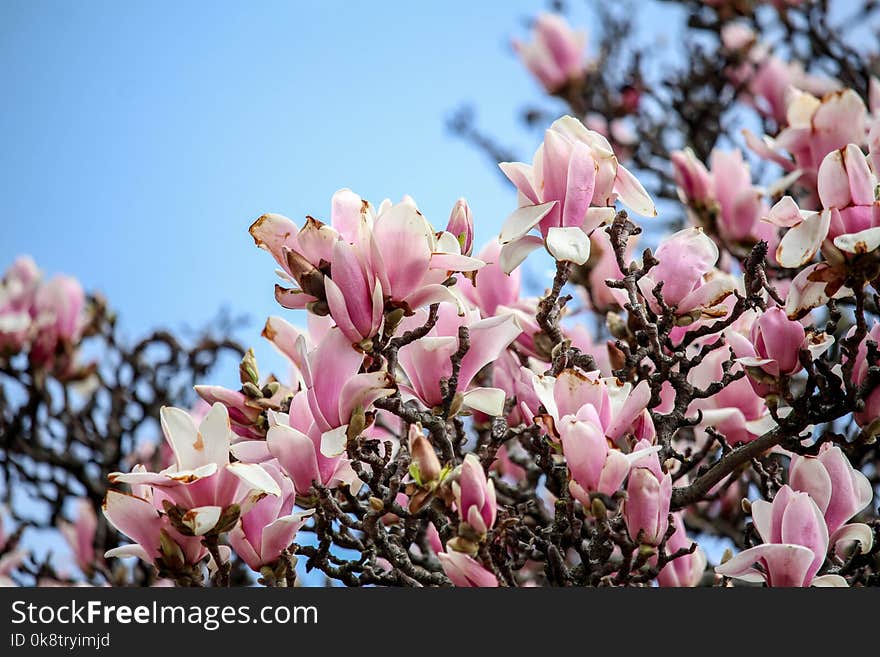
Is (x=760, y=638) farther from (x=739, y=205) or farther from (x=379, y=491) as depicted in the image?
(x=739, y=205)

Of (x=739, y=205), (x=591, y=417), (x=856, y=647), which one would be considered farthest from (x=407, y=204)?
(x=739, y=205)

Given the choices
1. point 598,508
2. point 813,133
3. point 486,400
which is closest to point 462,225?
point 486,400

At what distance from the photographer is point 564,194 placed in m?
0.79

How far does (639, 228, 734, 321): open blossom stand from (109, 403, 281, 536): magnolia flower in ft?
1.34

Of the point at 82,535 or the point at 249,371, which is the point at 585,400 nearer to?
the point at 249,371

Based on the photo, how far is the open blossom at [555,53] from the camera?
251 centimetres

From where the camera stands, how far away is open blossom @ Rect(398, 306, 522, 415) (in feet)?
2.46

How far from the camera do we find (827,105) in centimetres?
109

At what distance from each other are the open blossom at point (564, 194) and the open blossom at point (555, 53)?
69.8 inches

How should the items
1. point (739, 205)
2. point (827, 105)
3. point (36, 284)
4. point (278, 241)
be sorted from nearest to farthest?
point (278, 241) → point (827, 105) → point (739, 205) → point (36, 284)

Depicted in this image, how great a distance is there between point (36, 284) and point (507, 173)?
1344mm

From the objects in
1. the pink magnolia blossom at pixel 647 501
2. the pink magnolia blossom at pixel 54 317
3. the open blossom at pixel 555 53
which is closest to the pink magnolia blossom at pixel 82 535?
the pink magnolia blossom at pixel 54 317

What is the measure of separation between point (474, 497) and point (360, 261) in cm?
21

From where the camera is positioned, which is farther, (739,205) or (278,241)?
(739,205)
